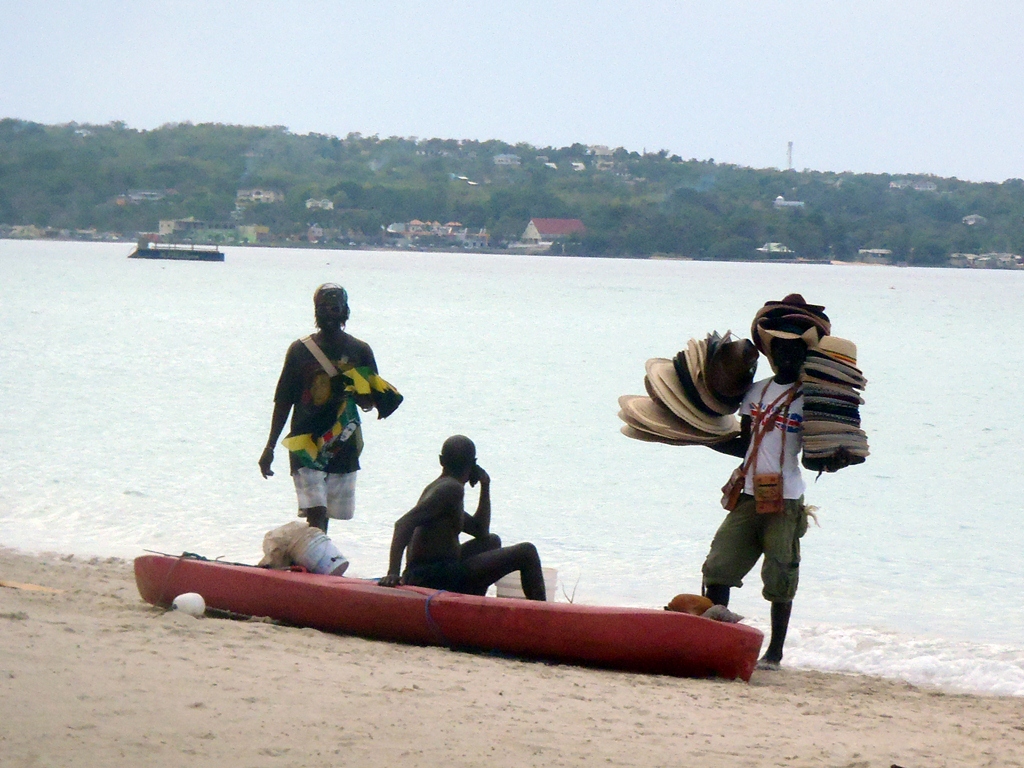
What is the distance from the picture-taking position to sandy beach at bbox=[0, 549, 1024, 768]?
13.6ft

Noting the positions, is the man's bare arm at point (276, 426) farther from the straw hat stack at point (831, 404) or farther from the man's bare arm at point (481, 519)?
the straw hat stack at point (831, 404)

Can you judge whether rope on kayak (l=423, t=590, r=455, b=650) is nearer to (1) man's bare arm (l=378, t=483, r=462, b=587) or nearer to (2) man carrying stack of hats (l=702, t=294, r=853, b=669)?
(1) man's bare arm (l=378, t=483, r=462, b=587)

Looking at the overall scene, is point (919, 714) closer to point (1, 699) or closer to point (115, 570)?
point (1, 699)

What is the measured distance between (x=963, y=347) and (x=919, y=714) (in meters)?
39.5

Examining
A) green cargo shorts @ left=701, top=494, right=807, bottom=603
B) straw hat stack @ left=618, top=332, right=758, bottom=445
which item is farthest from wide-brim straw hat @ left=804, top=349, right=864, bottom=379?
green cargo shorts @ left=701, top=494, right=807, bottom=603

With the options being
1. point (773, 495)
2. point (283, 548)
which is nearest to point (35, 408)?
point (283, 548)

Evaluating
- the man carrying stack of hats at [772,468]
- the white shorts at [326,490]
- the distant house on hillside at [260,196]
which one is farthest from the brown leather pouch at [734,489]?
the distant house on hillside at [260,196]

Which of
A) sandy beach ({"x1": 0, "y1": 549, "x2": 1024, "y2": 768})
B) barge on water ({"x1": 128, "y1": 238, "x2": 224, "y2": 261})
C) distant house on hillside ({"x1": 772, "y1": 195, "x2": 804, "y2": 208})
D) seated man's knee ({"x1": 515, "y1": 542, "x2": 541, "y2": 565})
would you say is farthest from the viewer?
distant house on hillside ({"x1": 772, "y1": 195, "x2": 804, "y2": 208})

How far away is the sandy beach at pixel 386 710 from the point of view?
4.14m

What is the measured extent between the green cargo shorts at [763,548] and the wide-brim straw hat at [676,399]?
1.03ft

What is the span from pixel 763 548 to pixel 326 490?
2.04m

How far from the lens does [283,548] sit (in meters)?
6.44

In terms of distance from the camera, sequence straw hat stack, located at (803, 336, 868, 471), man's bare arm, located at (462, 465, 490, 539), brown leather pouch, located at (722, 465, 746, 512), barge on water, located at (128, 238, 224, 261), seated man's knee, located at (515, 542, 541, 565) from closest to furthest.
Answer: straw hat stack, located at (803, 336, 868, 471) → brown leather pouch, located at (722, 465, 746, 512) → seated man's knee, located at (515, 542, 541, 565) → man's bare arm, located at (462, 465, 490, 539) → barge on water, located at (128, 238, 224, 261)

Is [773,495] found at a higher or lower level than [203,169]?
lower
